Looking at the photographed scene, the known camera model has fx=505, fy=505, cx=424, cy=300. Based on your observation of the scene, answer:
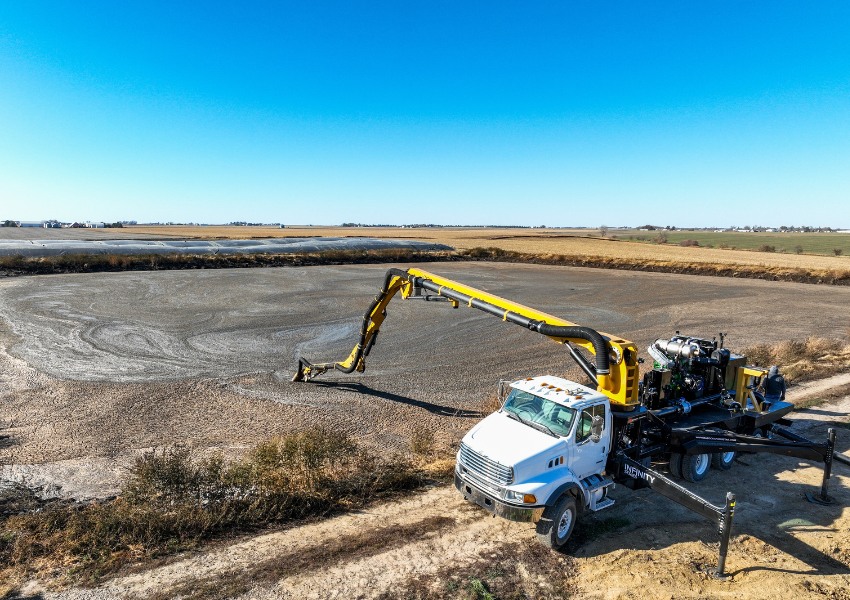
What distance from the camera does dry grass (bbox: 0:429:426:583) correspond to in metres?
7.66

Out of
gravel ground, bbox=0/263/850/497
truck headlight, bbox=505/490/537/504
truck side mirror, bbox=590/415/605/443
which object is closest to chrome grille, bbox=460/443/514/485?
truck headlight, bbox=505/490/537/504

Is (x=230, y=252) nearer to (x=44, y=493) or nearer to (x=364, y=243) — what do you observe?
(x=364, y=243)

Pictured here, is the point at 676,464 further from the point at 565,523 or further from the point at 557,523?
the point at 557,523

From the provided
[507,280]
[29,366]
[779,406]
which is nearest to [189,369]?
[29,366]

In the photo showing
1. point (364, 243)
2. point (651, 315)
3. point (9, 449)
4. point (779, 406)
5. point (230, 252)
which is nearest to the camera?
point (9, 449)

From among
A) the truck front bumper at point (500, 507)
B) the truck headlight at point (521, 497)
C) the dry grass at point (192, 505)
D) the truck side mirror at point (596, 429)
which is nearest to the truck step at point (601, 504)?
the truck side mirror at point (596, 429)

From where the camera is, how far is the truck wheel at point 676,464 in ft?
Result: 34.0

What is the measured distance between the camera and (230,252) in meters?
57.5

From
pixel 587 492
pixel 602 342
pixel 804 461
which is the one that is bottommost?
pixel 804 461

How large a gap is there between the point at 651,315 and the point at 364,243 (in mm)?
48991

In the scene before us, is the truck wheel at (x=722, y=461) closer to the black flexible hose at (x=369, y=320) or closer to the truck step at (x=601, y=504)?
the truck step at (x=601, y=504)

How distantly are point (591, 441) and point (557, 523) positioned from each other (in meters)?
1.55

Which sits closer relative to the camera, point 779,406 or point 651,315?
point 779,406

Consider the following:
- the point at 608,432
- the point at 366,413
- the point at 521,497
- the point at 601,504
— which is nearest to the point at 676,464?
the point at 608,432
